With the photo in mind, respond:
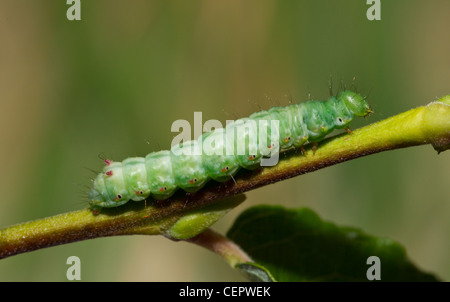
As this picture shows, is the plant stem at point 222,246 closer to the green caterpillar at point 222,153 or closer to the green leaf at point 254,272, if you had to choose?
the green leaf at point 254,272

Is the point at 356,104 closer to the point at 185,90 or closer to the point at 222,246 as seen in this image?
the point at 222,246

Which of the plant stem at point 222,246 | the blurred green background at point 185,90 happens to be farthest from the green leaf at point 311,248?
the blurred green background at point 185,90

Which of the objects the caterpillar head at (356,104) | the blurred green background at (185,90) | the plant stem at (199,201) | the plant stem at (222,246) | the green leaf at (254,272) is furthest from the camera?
the blurred green background at (185,90)

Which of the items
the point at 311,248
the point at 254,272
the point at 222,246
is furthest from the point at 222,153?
the point at 311,248

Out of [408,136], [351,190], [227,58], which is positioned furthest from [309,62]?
[408,136]

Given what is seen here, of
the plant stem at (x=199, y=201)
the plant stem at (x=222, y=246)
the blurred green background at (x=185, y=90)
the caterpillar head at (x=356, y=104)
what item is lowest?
the plant stem at (x=222, y=246)

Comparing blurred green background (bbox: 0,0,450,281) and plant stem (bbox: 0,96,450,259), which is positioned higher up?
blurred green background (bbox: 0,0,450,281)

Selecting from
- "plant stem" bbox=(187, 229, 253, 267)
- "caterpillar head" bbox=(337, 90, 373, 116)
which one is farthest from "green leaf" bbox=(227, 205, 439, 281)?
"caterpillar head" bbox=(337, 90, 373, 116)

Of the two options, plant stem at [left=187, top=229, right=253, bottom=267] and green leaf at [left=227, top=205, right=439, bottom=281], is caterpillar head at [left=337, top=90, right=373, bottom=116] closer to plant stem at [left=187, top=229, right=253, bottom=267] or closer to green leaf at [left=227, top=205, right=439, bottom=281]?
green leaf at [left=227, top=205, right=439, bottom=281]
